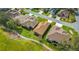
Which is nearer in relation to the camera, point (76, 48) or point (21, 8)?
point (76, 48)

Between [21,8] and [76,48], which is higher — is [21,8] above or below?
above

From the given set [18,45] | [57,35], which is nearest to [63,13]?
[57,35]

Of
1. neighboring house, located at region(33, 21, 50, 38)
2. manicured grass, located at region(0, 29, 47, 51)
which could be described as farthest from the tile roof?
manicured grass, located at region(0, 29, 47, 51)

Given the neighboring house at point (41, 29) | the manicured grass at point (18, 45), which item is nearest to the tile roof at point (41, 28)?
the neighboring house at point (41, 29)

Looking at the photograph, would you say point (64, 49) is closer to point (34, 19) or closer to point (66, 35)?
point (66, 35)

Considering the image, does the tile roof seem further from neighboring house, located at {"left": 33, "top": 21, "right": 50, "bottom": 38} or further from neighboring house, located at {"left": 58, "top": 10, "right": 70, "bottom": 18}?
neighboring house, located at {"left": 58, "top": 10, "right": 70, "bottom": 18}

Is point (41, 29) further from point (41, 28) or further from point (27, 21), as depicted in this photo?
point (27, 21)
